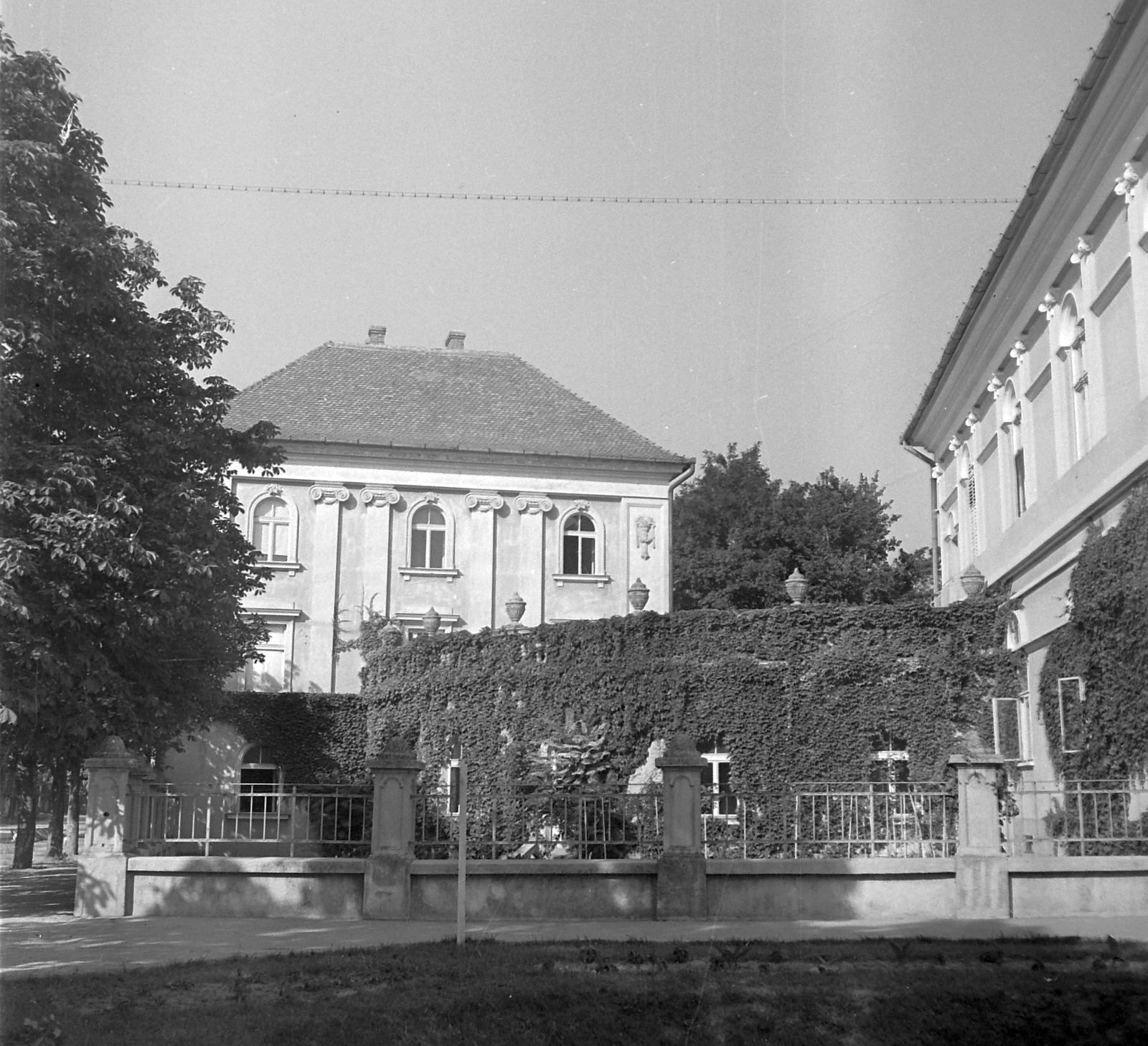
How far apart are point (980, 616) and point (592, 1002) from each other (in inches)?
618

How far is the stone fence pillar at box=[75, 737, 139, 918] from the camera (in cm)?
1565

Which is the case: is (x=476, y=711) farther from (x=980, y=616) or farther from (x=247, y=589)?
(x=980, y=616)

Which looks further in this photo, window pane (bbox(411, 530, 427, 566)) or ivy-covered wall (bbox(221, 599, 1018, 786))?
window pane (bbox(411, 530, 427, 566))

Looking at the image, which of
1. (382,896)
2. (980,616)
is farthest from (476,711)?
(382,896)

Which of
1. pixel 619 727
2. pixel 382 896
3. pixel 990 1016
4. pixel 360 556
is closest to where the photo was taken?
pixel 990 1016

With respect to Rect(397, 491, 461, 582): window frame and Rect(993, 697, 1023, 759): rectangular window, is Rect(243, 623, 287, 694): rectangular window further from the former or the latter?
Rect(993, 697, 1023, 759): rectangular window

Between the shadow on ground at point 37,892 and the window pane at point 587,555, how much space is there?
1709cm

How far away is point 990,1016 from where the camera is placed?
9.74 meters

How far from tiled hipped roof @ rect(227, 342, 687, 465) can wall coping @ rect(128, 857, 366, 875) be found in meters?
24.7

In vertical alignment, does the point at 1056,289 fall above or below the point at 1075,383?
above

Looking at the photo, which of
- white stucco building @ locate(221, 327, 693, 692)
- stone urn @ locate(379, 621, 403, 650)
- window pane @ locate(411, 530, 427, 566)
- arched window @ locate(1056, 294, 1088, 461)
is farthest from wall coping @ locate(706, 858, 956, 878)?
window pane @ locate(411, 530, 427, 566)

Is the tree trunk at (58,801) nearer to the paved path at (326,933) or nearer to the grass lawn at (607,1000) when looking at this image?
the paved path at (326,933)

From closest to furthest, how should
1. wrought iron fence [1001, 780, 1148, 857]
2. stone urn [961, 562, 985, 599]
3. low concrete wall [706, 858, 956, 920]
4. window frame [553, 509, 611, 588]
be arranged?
low concrete wall [706, 858, 956, 920] < wrought iron fence [1001, 780, 1148, 857] < stone urn [961, 562, 985, 599] < window frame [553, 509, 611, 588]

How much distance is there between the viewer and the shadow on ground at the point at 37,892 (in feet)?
55.8
